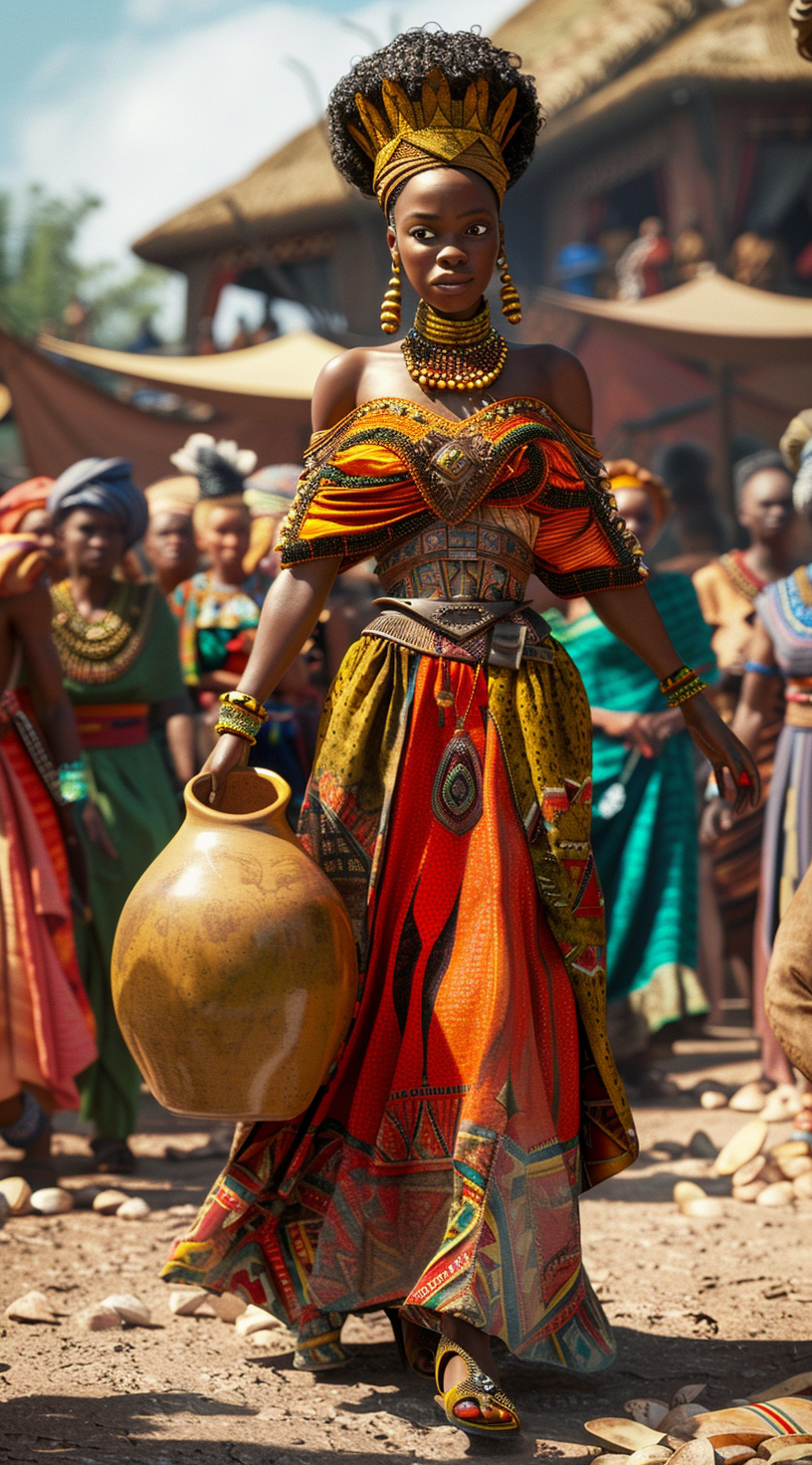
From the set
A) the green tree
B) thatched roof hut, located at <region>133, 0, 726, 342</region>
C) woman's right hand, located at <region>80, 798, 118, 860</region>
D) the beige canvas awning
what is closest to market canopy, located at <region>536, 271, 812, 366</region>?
the beige canvas awning

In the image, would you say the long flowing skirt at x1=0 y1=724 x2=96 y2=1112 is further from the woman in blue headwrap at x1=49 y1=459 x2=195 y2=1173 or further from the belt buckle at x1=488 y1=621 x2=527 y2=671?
the belt buckle at x1=488 y1=621 x2=527 y2=671

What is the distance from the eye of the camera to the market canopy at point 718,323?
12.4 metres

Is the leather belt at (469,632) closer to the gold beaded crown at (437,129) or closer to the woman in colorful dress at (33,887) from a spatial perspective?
the gold beaded crown at (437,129)

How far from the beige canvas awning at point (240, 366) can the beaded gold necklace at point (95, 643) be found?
7213mm

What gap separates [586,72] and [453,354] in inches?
714

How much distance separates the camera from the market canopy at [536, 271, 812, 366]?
12.4 meters

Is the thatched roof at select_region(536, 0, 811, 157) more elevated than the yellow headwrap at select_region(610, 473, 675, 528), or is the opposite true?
the thatched roof at select_region(536, 0, 811, 157)

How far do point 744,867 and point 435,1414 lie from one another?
4956 millimetres

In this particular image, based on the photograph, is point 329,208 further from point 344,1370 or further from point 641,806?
point 344,1370

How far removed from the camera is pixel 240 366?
533 inches

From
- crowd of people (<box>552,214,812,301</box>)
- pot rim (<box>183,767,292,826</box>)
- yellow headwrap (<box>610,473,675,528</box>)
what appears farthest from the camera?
crowd of people (<box>552,214,812,301</box>)

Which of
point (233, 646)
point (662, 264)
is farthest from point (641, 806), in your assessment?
point (662, 264)

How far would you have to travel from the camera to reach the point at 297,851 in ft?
9.90

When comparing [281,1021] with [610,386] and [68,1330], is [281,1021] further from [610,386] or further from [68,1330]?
[610,386]
